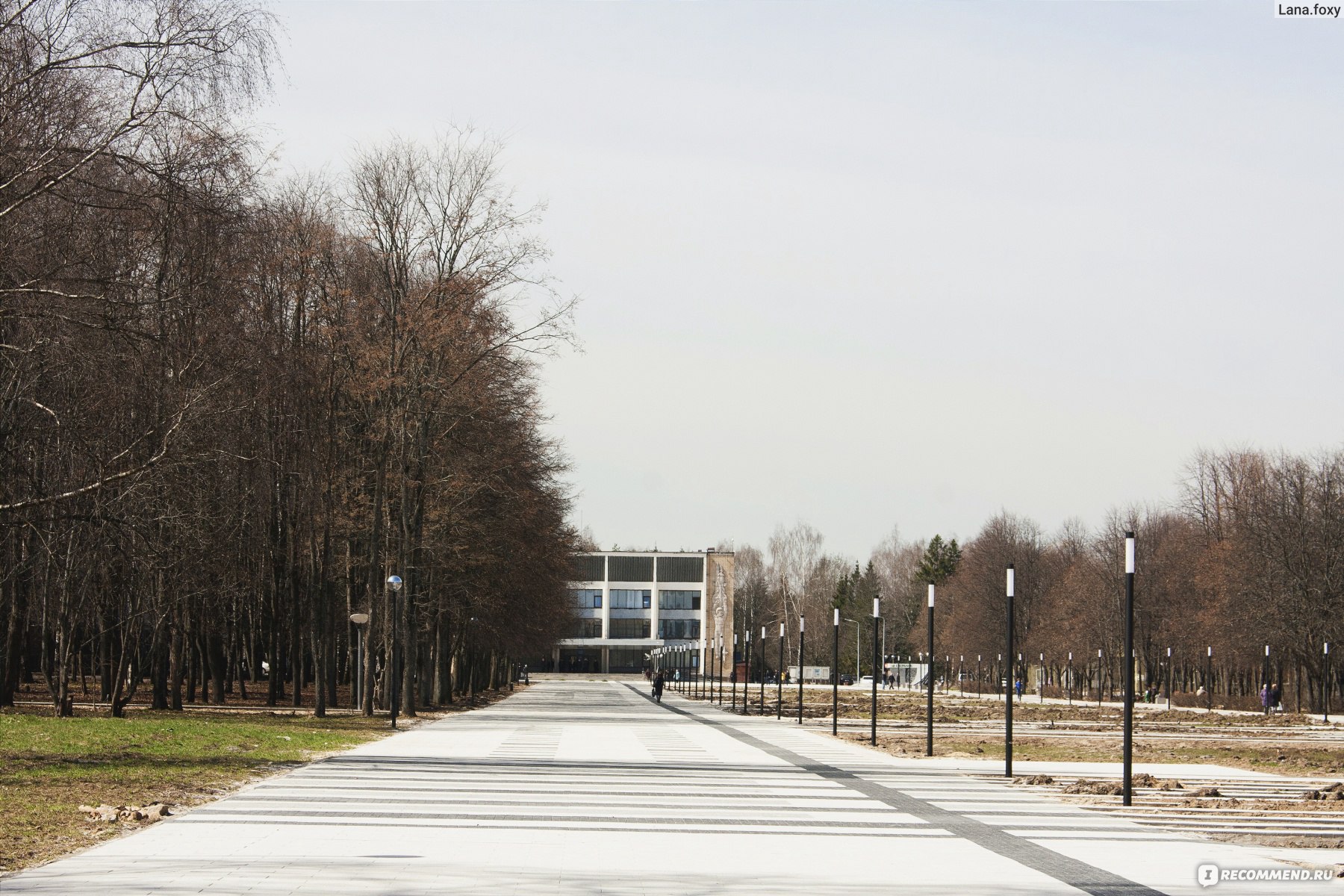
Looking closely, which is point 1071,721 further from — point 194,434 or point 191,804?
point 191,804

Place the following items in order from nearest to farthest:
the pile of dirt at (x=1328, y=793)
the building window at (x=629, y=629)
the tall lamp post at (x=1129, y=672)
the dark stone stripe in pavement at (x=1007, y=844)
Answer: the dark stone stripe in pavement at (x=1007, y=844), the tall lamp post at (x=1129, y=672), the pile of dirt at (x=1328, y=793), the building window at (x=629, y=629)

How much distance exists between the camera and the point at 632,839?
12.4 m

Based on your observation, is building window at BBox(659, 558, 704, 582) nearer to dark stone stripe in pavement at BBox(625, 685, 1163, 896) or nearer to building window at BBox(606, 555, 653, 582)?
building window at BBox(606, 555, 653, 582)

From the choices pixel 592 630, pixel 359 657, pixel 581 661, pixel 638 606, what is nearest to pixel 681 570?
pixel 638 606

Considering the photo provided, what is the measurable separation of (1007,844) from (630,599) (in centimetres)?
15125

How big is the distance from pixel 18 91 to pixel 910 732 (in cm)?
2742

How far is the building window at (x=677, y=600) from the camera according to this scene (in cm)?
16288

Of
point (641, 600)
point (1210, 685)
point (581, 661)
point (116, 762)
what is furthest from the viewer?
point (641, 600)

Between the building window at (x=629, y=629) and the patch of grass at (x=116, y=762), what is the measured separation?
427 feet


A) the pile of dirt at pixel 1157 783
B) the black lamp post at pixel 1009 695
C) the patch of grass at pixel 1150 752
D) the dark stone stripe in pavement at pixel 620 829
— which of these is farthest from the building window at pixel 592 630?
the dark stone stripe in pavement at pixel 620 829

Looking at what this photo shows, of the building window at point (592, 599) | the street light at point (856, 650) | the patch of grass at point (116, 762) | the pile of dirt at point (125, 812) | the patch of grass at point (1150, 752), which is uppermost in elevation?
the building window at point (592, 599)

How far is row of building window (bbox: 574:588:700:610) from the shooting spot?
162 metres

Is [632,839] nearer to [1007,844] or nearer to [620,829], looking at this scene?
[620,829]

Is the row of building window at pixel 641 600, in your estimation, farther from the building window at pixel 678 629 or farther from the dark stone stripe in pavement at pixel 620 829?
the dark stone stripe in pavement at pixel 620 829
